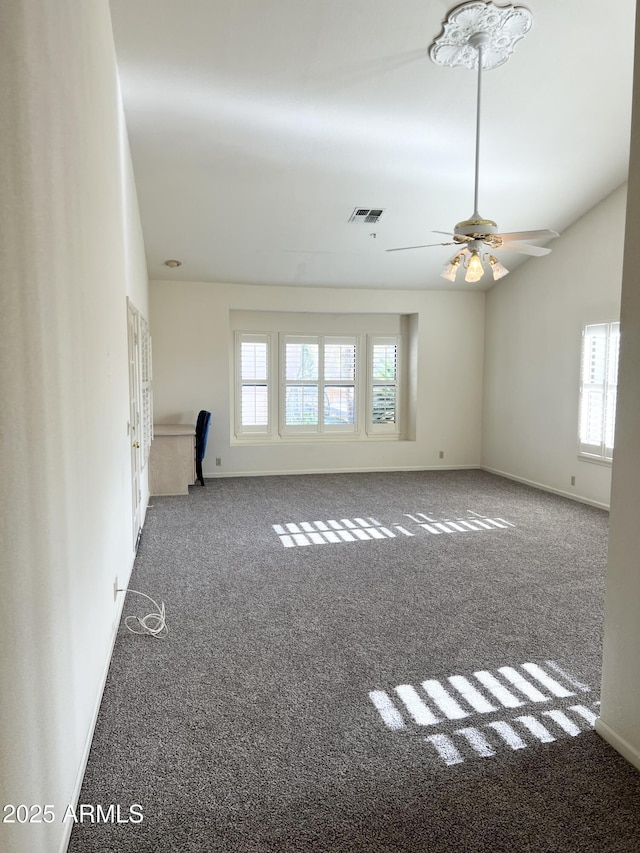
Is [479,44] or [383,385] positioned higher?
[479,44]

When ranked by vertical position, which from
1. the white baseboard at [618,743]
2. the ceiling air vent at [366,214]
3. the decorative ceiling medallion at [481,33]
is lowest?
the white baseboard at [618,743]

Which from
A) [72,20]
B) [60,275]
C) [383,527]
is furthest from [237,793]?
[383,527]

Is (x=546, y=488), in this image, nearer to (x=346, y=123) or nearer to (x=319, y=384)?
(x=319, y=384)

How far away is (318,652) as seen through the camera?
9.36ft

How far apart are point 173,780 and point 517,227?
6264 millimetres

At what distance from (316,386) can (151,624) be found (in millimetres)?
5555

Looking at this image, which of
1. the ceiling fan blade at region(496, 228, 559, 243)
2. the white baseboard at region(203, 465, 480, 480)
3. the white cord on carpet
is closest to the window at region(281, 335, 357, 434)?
the white baseboard at region(203, 465, 480, 480)

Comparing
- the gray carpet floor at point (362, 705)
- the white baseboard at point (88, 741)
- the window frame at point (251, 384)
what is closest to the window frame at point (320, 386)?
the window frame at point (251, 384)

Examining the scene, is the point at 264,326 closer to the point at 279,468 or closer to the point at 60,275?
the point at 279,468

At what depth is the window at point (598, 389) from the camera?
5824mm

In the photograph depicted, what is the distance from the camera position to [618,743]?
2.10 m

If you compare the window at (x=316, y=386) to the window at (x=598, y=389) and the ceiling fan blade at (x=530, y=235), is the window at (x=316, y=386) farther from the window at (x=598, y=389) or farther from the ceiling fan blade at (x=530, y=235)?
the ceiling fan blade at (x=530, y=235)

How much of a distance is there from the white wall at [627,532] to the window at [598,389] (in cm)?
401

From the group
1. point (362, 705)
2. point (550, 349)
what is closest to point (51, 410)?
point (362, 705)
